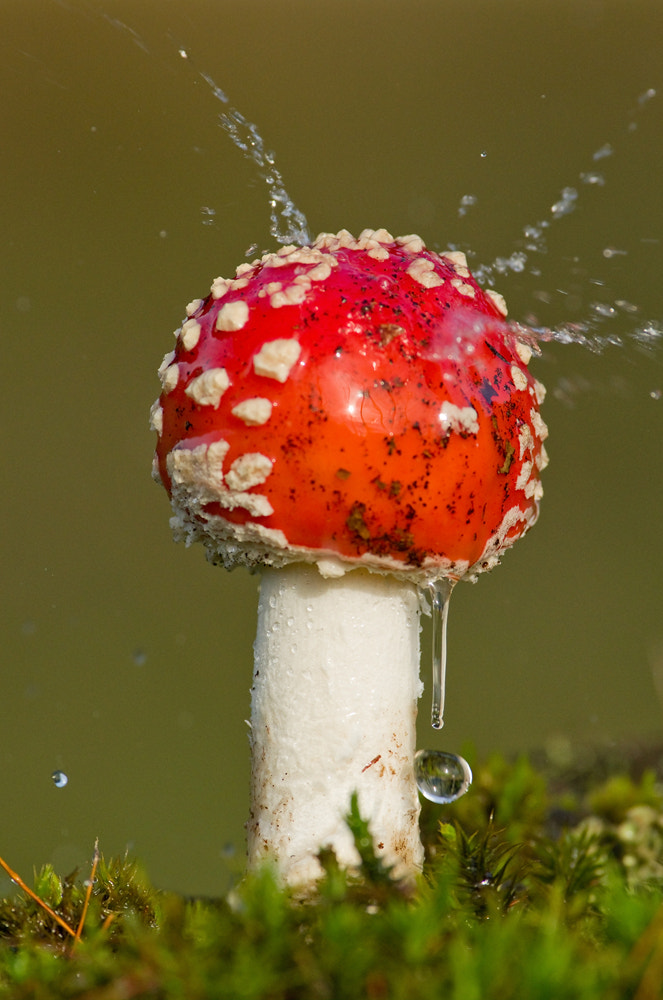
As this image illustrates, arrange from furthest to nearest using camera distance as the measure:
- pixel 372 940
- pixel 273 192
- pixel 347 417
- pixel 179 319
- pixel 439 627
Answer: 1. pixel 179 319
2. pixel 273 192
3. pixel 439 627
4. pixel 347 417
5. pixel 372 940

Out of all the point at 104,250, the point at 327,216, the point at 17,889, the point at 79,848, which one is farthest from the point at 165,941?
the point at 104,250

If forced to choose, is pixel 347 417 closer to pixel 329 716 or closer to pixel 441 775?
pixel 329 716

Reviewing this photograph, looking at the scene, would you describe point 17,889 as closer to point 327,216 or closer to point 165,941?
point 165,941

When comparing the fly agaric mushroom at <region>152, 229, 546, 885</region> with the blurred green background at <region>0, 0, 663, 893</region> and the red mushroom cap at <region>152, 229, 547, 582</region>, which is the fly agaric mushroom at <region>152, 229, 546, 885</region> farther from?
the blurred green background at <region>0, 0, 663, 893</region>

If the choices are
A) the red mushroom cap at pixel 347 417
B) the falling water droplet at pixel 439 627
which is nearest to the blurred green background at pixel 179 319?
the falling water droplet at pixel 439 627

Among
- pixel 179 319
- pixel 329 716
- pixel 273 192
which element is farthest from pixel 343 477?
pixel 179 319

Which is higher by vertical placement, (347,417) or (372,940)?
(347,417)
